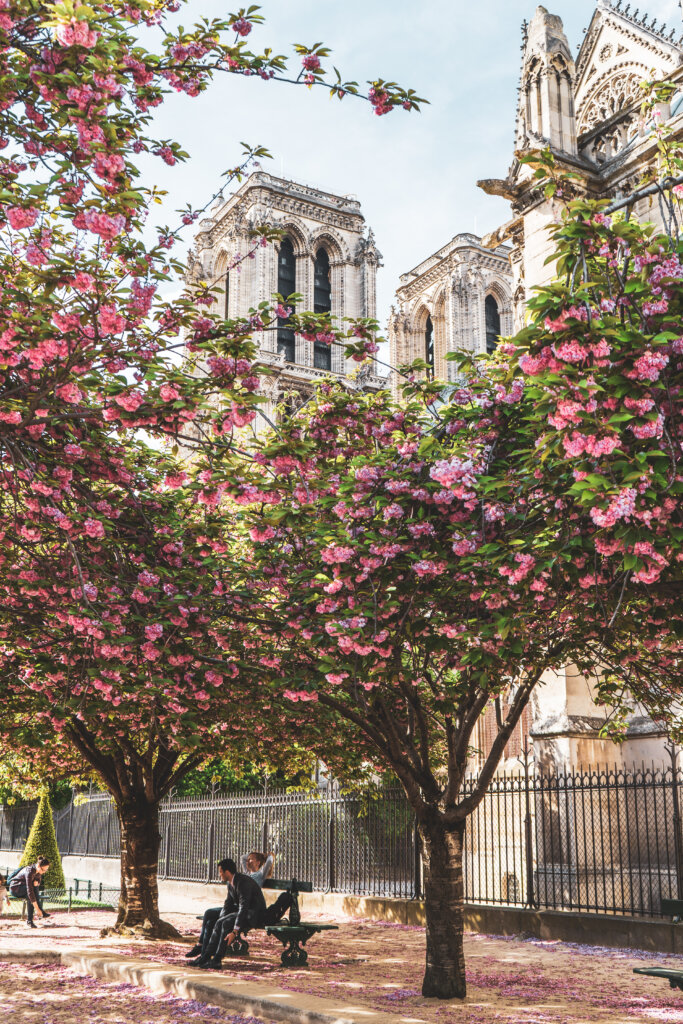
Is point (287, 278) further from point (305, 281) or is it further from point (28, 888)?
point (28, 888)

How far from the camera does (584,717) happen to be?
54.0 ft

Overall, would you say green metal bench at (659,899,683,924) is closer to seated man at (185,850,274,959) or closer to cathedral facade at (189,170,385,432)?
seated man at (185,850,274,959)

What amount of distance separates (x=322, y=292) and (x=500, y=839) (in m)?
48.9

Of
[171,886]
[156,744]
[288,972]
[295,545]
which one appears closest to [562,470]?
[295,545]

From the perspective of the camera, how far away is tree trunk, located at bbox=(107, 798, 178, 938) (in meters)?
13.7

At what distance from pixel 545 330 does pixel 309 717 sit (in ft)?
23.2

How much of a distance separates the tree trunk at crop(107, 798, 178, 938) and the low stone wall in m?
3.67

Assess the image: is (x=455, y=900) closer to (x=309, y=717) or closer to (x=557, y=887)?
(x=309, y=717)

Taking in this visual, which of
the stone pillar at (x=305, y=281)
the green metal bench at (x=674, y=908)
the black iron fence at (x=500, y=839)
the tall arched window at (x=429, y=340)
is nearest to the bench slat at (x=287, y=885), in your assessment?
the black iron fence at (x=500, y=839)

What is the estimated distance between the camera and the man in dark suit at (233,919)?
10.6m

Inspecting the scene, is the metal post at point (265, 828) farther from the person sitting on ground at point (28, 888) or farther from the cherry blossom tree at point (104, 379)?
the cherry blossom tree at point (104, 379)

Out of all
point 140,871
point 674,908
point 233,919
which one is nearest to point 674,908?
point 674,908

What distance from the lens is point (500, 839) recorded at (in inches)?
638

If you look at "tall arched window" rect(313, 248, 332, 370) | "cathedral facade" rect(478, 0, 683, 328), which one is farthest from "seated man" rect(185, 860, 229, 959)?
"tall arched window" rect(313, 248, 332, 370)
